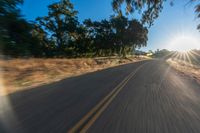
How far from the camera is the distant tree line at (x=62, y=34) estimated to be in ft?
88.5

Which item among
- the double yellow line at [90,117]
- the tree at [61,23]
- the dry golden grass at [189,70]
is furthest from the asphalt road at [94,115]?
the tree at [61,23]

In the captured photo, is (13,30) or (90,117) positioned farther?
(13,30)

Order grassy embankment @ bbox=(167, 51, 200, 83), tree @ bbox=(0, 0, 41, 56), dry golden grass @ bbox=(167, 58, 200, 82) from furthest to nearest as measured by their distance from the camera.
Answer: tree @ bbox=(0, 0, 41, 56), grassy embankment @ bbox=(167, 51, 200, 83), dry golden grass @ bbox=(167, 58, 200, 82)

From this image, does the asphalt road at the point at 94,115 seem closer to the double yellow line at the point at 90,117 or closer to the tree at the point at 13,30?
the double yellow line at the point at 90,117

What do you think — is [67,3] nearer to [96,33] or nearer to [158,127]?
[96,33]

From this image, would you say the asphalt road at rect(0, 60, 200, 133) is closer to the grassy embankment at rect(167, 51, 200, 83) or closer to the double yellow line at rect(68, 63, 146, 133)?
the double yellow line at rect(68, 63, 146, 133)

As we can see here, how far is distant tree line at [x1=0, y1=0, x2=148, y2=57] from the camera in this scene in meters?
27.0

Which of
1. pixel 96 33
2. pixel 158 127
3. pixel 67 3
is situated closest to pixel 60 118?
pixel 158 127

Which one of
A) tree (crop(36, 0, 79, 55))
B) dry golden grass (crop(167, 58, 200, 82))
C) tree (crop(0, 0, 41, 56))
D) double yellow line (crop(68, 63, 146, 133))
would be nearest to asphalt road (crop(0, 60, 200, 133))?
double yellow line (crop(68, 63, 146, 133))

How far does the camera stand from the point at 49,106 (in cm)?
707

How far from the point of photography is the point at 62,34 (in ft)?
174

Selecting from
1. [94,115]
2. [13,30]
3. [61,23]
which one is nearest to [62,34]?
[61,23]

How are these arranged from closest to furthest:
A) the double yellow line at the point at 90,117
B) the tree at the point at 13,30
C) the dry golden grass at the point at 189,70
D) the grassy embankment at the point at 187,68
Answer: the double yellow line at the point at 90,117 → the dry golden grass at the point at 189,70 → the grassy embankment at the point at 187,68 → the tree at the point at 13,30

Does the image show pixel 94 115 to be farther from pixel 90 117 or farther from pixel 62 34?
pixel 62 34
